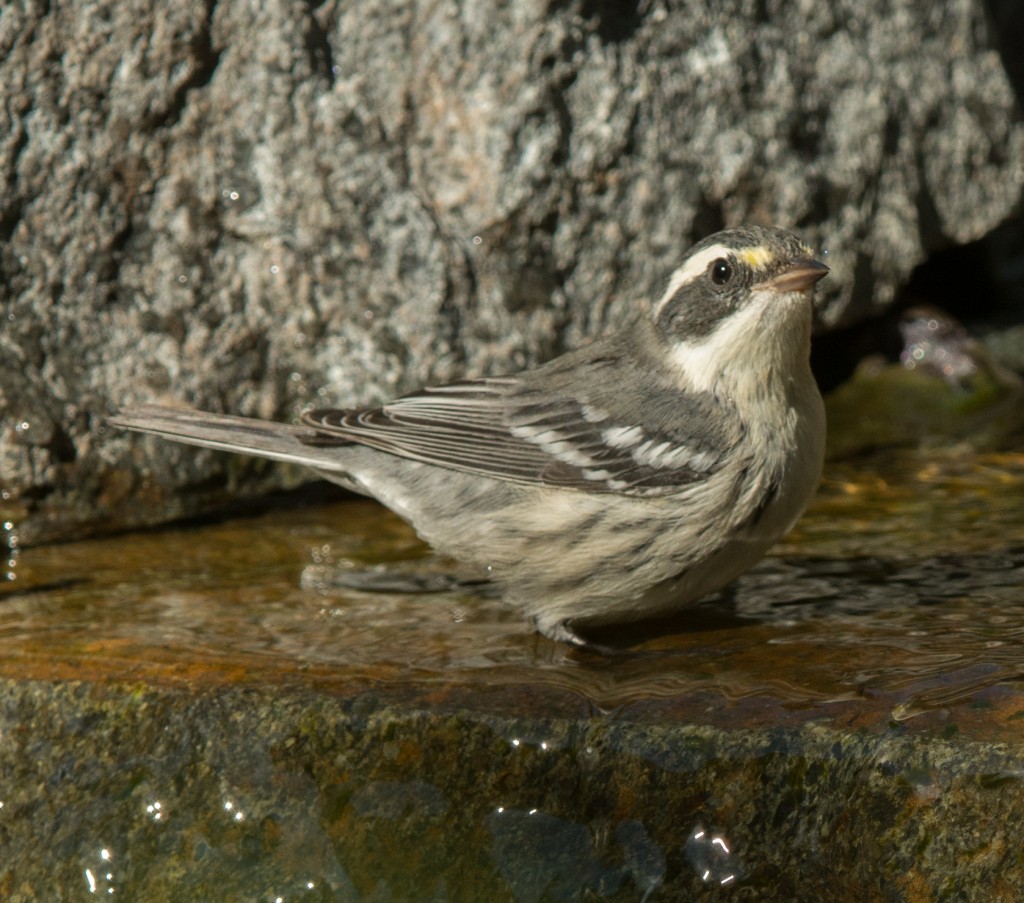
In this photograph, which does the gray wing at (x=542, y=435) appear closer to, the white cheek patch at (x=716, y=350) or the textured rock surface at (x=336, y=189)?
the white cheek patch at (x=716, y=350)

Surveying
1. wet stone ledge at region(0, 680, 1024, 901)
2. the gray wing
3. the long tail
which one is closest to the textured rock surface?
the long tail

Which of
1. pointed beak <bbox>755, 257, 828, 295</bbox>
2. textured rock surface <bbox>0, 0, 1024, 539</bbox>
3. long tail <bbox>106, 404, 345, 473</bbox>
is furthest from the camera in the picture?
textured rock surface <bbox>0, 0, 1024, 539</bbox>

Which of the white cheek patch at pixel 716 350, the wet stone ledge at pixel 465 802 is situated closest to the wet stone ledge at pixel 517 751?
the wet stone ledge at pixel 465 802

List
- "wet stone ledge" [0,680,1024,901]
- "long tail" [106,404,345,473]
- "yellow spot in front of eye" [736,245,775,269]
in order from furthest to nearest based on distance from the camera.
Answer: "long tail" [106,404,345,473]
"yellow spot in front of eye" [736,245,775,269]
"wet stone ledge" [0,680,1024,901]

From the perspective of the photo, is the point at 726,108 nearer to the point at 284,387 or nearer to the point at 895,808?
the point at 284,387

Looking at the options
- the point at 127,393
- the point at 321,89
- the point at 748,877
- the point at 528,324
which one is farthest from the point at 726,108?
the point at 748,877

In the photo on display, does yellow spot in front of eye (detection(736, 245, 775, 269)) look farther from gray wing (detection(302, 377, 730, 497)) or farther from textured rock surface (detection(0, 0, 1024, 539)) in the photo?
textured rock surface (detection(0, 0, 1024, 539))

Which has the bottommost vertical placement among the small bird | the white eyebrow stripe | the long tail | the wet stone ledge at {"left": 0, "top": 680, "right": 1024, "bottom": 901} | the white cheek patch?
the wet stone ledge at {"left": 0, "top": 680, "right": 1024, "bottom": 901}
